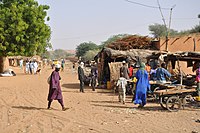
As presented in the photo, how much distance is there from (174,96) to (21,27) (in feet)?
71.0

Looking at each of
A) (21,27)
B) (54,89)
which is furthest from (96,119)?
(21,27)

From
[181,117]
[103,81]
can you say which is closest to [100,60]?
[103,81]

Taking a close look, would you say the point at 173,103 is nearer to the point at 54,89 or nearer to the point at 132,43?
the point at 54,89

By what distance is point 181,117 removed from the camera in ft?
32.0

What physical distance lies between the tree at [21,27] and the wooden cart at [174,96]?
2095cm

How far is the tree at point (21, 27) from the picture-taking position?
96.0 ft

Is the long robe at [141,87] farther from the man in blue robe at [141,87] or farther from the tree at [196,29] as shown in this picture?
the tree at [196,29]

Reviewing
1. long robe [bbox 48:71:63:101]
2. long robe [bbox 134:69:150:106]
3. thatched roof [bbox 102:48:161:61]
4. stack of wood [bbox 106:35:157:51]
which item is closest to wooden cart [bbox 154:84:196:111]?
long robe [bbox 134:69:150:106]

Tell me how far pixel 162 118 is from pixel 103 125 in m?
2.16

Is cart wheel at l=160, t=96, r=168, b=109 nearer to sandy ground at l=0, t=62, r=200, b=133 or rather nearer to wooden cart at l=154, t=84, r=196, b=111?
wooden cart at l=154, t=84, r=196, b=111

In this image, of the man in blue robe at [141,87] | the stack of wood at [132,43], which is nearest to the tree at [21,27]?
the stack of wood at [132,43]

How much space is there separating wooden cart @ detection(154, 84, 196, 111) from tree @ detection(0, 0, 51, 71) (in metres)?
20.9

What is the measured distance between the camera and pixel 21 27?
29.3 meters

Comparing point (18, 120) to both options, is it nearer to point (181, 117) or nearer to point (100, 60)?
point (181, 117)
